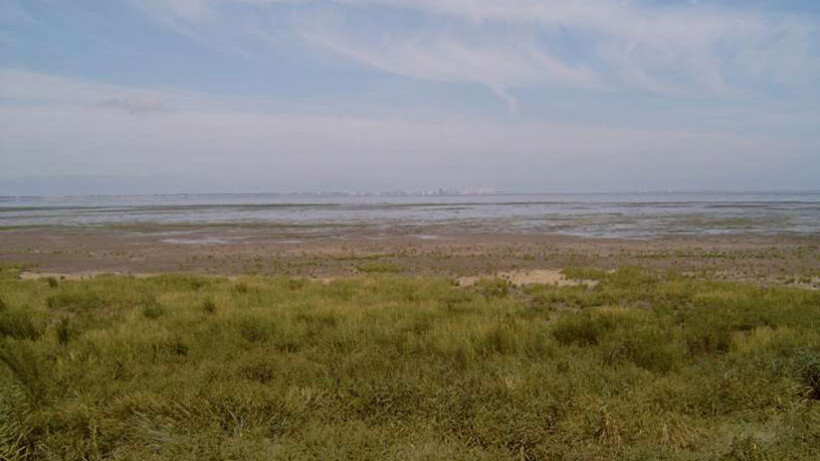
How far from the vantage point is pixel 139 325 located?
9789 mm

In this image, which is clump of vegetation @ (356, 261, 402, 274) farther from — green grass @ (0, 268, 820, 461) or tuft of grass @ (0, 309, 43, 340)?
tuft of grass @ (0, 309, 43, 340)

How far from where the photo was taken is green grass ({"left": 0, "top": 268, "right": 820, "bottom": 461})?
5.05 metres

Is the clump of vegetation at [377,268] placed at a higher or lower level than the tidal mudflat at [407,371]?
lower

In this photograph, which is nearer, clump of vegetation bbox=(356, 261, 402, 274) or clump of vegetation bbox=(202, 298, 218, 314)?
clump of vegetation bbox=(202, 298, 218, 314)

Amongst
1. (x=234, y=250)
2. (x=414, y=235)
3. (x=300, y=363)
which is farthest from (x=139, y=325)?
(x=414, y=235)

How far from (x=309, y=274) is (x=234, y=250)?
11543 mm

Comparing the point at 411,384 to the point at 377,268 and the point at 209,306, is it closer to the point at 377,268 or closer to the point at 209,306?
the point at 209,306

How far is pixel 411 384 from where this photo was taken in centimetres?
637

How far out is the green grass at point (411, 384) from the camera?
16.6ft

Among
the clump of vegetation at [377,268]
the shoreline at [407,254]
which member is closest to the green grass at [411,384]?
the clump of vegetation at [377,268]

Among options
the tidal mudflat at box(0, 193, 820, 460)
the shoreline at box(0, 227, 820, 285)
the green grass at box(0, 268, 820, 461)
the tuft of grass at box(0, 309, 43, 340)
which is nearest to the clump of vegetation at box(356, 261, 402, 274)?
the shoreline at box(0, 227, 820, 285)

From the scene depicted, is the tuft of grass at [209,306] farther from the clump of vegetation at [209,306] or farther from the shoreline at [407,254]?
Result: the shoreline at [407,254]

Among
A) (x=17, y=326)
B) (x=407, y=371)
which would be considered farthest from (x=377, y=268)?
(x=407, y=371)

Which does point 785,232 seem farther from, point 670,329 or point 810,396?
point 810,396
